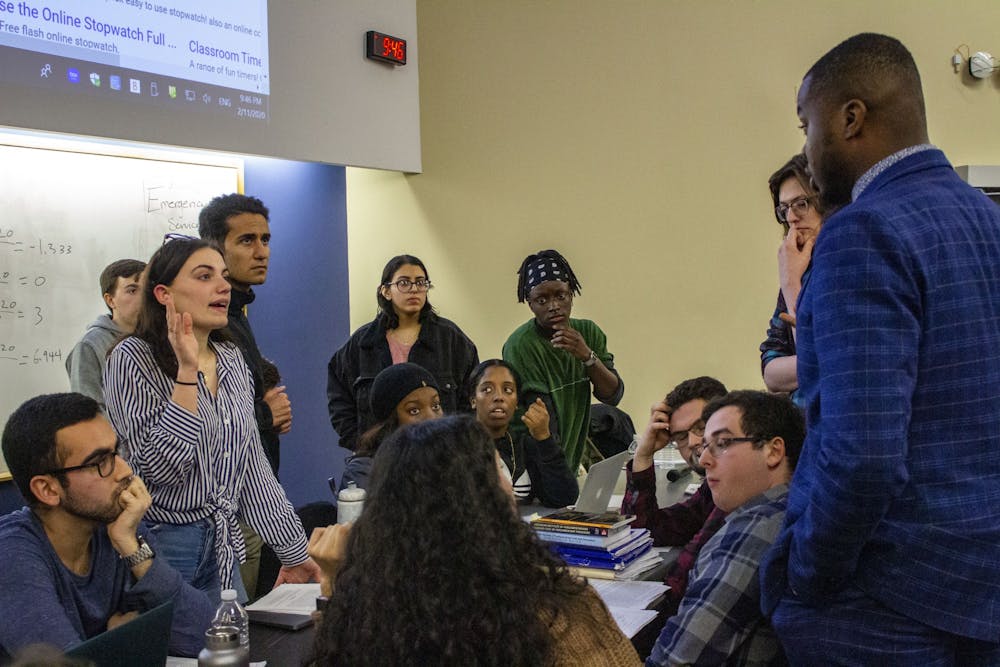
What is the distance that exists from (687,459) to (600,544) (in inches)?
28.9

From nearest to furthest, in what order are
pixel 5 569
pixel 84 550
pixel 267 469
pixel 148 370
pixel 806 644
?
pixel 806 644, pixel 5 569, pixel 84 550, pixel 148 370, pixel 267 469

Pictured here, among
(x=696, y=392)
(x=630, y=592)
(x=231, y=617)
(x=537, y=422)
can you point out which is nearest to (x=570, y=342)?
(x=537, y=422)

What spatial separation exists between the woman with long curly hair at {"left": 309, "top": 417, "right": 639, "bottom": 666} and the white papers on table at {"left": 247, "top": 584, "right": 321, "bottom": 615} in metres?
0.82

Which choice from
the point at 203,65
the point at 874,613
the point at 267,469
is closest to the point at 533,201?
the point at 203,65

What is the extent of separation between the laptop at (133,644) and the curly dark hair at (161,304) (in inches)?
39.1

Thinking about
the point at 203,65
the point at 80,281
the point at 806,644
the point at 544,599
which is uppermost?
the point at 203,65

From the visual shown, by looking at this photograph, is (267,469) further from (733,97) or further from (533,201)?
(733,97)

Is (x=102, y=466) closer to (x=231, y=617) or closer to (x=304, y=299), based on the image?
(x=231, y=617)

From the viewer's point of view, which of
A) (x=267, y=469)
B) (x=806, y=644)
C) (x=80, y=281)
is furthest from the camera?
(x=80, y=281)

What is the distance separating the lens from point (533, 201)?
4992 millimetres

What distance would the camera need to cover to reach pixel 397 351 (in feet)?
12.1

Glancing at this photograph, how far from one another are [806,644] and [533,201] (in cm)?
375

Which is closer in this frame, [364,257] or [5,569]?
[5,569]

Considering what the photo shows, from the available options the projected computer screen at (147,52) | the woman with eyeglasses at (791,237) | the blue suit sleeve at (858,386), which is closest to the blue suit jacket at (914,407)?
the blue suit sleeve at (858,386)
